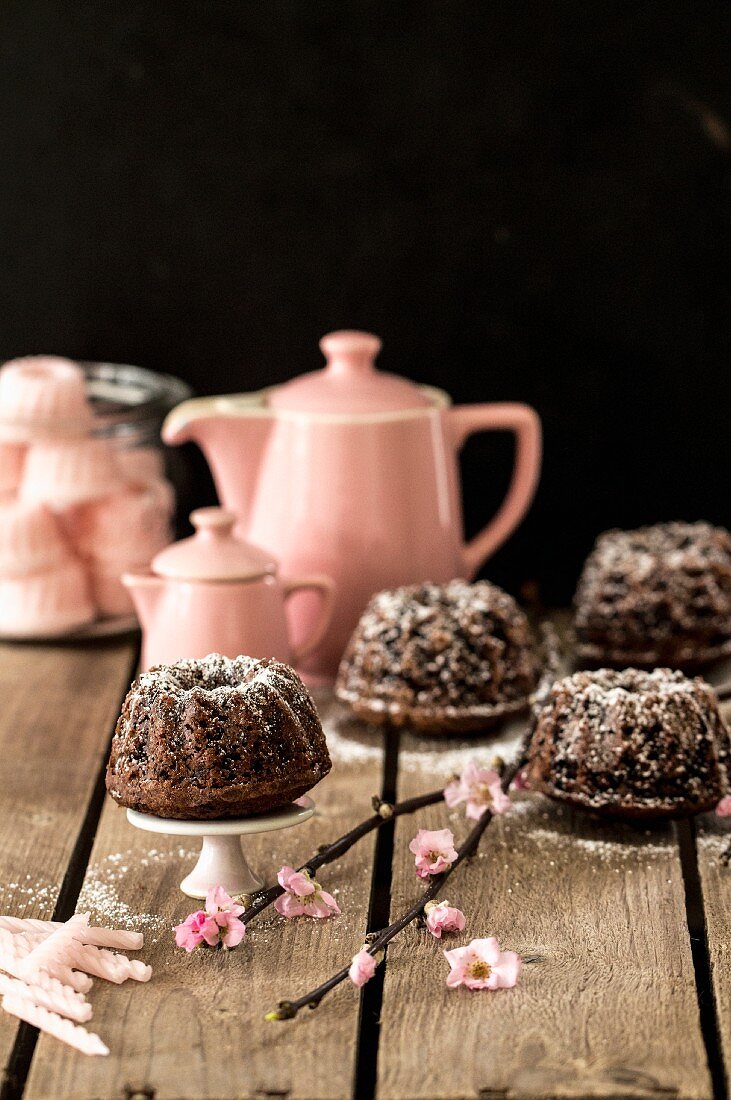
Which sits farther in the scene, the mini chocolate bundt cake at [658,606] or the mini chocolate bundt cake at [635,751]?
the mini chocolate bundt cake at [658,606]

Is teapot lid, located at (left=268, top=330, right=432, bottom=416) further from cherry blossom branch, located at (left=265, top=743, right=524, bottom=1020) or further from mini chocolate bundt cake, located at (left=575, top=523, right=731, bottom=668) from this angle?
cherry blossom branch, located at (left=265, top=743, right=524, bottom=1020)

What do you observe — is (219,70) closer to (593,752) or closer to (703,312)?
(703,312)

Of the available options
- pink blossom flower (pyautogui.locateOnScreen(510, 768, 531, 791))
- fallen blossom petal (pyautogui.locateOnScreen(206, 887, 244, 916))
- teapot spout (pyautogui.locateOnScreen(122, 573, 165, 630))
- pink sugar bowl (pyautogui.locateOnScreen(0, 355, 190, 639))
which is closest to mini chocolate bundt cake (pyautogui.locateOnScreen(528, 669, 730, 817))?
pink blossom flower (pyautogui.locateOnScreen(510, 768, 531, 791))

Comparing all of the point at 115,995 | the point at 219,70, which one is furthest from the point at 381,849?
the point at 219,70

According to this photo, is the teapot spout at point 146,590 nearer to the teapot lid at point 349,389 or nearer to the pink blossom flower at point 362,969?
the teapot lid at point 349,389

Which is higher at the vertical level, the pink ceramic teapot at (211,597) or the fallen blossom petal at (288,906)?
the pink ceramic teapot at (211,597)

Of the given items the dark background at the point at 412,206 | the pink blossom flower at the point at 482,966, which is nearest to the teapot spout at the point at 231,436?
the dark background at the point at 412,206

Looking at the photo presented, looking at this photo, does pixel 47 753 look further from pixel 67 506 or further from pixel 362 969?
pixel 362 969
